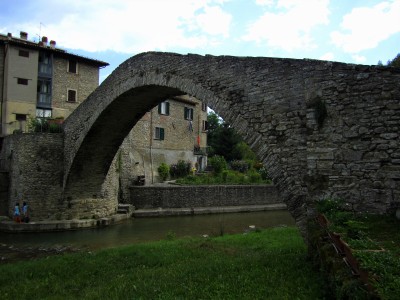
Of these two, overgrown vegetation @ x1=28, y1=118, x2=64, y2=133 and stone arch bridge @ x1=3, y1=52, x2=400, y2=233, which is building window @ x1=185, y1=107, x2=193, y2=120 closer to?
overgrown vegetation @ x1=28, y1=118, x2=64, y2=133

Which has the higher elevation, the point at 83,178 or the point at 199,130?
the point at 199,130

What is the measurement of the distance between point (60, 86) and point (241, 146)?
15.9 m

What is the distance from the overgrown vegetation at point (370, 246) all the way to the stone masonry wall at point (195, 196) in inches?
548

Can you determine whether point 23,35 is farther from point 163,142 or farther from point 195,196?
point 195,196

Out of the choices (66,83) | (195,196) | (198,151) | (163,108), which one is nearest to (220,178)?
(195,196)

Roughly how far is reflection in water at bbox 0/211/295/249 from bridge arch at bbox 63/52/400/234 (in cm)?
607

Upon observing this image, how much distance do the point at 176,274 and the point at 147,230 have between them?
8772mm

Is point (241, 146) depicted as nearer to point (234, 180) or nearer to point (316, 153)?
point (234, 180)

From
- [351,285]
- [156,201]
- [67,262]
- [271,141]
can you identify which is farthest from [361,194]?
[156,201]

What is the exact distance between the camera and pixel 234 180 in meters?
23.6

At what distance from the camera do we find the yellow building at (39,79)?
21.8 meters

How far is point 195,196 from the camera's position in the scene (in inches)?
782

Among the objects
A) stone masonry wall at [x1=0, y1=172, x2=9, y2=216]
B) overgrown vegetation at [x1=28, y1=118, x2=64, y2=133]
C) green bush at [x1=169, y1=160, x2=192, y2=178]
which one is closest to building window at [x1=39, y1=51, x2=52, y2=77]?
overgrown vegetation at [x1=28, y1=118, x2=64, y2=133]

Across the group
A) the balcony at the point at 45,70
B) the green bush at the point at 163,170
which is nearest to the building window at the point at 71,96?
the balcony at the point at 45,70
